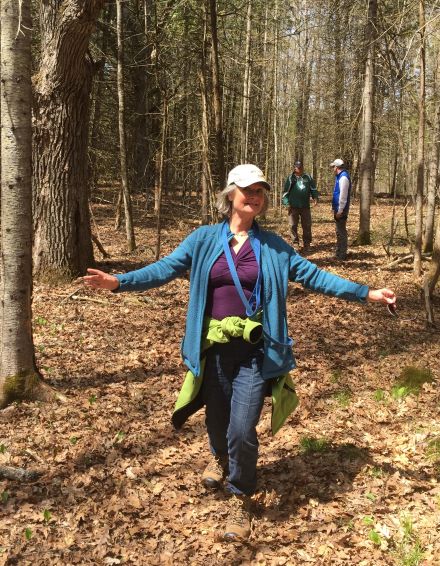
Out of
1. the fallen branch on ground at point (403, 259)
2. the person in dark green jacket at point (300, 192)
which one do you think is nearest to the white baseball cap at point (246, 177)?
the fallen branch on ground at point (403, 259)

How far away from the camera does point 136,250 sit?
1216cm

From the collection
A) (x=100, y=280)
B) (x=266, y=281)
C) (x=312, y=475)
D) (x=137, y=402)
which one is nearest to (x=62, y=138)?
(x=137, y=402)

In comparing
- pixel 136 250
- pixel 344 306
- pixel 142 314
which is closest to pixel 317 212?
pixel 136 250

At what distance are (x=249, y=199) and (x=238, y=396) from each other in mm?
1305

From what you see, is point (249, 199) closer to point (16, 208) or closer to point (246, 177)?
point (246, 177)

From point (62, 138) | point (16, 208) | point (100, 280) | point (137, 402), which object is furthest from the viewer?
point (62, 138)

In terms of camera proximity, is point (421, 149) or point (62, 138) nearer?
point (62, 138)

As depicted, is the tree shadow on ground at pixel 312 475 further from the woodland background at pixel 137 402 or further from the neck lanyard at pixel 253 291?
the neck lanyard at pixel 253 291

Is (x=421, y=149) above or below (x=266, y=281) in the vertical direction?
above

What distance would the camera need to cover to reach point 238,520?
3539mm

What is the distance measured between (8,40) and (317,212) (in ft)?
70.5

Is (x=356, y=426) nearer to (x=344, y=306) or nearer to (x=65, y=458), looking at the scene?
(x=65, y=458)

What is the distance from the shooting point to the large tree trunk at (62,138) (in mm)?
7637

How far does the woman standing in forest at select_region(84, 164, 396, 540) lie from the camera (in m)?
3.28
